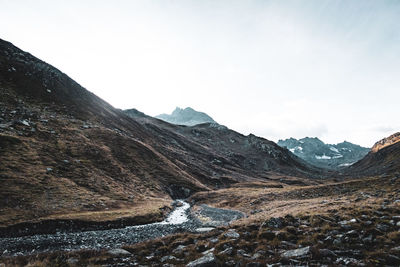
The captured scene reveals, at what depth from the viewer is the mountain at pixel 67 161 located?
131ft

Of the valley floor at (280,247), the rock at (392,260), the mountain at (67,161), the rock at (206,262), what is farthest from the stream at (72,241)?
the rock at (392,260)

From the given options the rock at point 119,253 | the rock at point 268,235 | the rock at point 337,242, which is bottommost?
the rock at point 119,253

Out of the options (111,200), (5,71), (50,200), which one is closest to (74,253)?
(50,200)

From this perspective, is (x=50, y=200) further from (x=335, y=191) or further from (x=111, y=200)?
(x=335, y=191)

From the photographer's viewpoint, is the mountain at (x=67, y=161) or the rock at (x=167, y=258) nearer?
the rock at (x=167, y=258)

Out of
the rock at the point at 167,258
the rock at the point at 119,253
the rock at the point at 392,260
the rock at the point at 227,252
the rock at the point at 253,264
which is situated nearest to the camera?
the rock at the point at 392,260

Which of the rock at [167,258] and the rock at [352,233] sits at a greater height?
the rock at [352,233]

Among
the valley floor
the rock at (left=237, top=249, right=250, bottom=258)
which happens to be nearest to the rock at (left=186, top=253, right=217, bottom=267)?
the valley floor

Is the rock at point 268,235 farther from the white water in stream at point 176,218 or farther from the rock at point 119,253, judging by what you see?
the white water in stream at point 176,218

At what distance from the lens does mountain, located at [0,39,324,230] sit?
39.9 m

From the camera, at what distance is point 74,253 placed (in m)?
17.7

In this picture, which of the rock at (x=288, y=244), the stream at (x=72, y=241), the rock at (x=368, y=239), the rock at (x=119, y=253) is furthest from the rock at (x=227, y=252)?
the stream at (x=72, y=241)

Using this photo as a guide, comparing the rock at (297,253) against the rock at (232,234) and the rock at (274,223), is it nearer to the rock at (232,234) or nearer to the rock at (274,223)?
the rock at (232,234)

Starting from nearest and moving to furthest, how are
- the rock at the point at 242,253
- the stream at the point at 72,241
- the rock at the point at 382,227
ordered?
the rock at the point at 242,253
the rock at the point at 382,227
the stream at the point at 72,241
